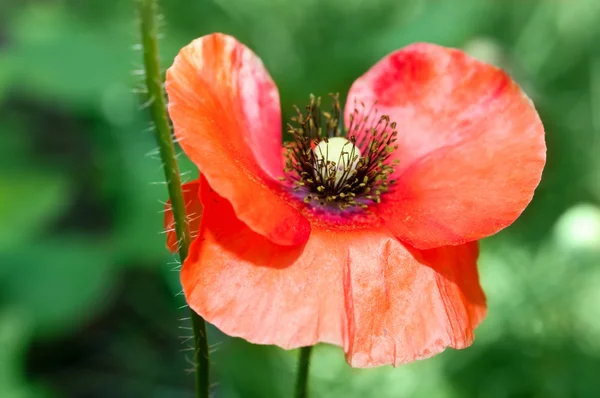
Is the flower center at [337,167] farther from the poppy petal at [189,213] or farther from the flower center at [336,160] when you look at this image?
the poppy petal at [189,213]

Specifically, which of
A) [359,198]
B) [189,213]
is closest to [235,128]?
[189,213]

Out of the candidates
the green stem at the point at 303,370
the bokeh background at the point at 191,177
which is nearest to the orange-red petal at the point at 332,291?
the green stem at the point at 303,370

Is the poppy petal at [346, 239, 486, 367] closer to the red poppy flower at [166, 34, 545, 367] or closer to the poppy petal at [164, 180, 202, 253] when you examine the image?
the red poppy flower at [166, 34, 545, 367]

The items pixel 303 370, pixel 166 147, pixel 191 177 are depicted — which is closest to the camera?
pixel 166 147

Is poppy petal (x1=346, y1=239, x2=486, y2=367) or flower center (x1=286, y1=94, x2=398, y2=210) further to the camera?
flower center (x1=286, y1=94, x2=398, y2=210)

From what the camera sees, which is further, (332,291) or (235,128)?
(235,128)

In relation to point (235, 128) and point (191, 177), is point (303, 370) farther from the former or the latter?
point (191, 177)

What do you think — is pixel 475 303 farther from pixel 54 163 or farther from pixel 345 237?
pixel 54 163

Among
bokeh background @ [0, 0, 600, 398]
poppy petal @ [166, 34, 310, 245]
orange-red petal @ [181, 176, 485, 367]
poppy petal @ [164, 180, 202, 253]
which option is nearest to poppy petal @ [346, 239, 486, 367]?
orange-red petal @ [181, 176, 485, 367]
